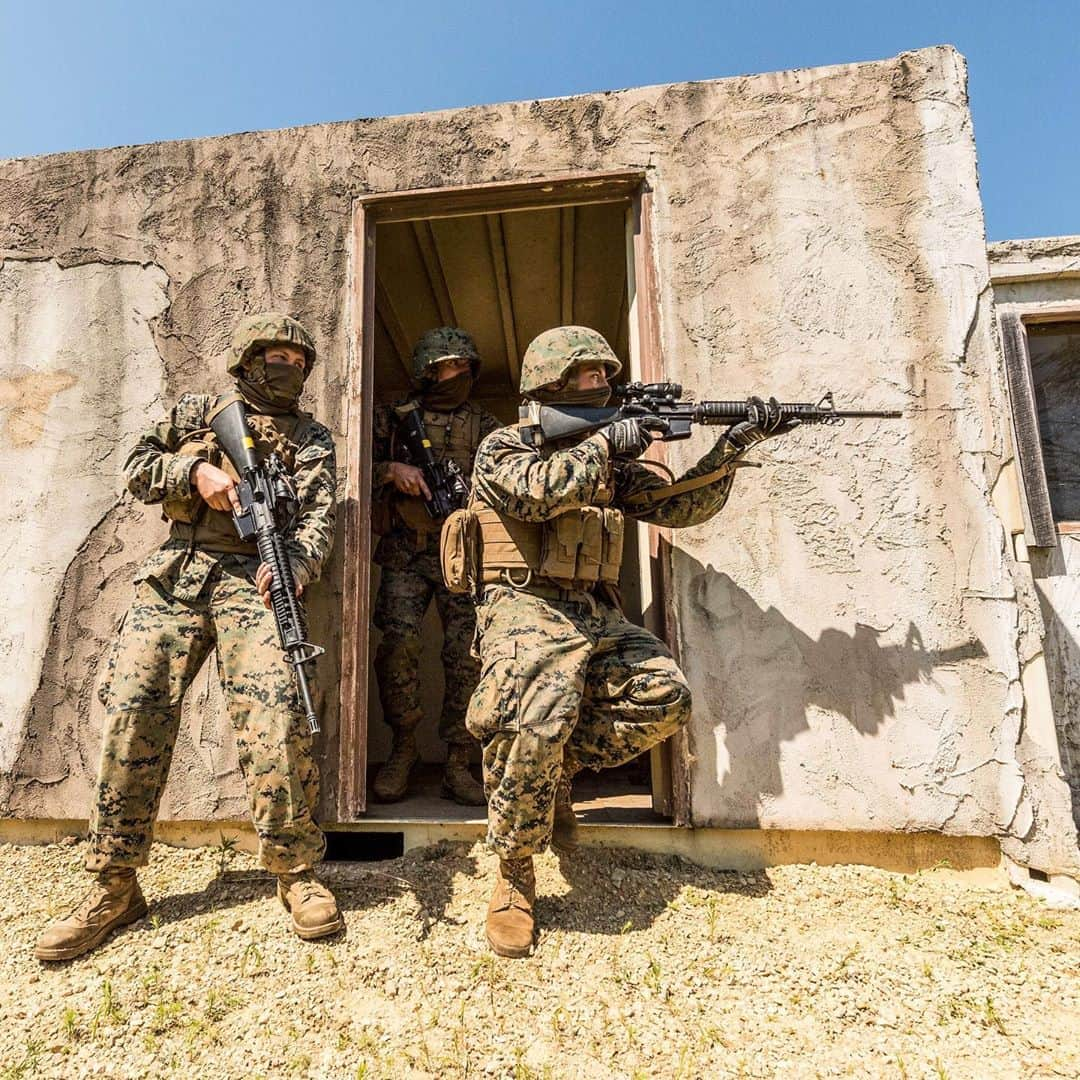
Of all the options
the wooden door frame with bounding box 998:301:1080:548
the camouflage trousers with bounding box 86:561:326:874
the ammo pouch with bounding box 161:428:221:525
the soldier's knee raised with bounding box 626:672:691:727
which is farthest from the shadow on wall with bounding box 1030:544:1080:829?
the ammo pouch with bounding box 161:428:221:525

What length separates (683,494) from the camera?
10.1ft

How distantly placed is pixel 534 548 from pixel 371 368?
1.31 metres

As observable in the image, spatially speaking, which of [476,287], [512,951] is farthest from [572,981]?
[476,287]

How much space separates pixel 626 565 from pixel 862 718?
3.35 metres

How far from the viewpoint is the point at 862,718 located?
10.0ft

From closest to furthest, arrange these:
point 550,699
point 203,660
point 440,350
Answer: point 550,699, point 203,660, point 440,350

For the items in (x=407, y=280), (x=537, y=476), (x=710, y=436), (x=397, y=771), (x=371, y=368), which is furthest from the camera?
(x=407, y=280)

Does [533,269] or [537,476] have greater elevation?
[533,269]

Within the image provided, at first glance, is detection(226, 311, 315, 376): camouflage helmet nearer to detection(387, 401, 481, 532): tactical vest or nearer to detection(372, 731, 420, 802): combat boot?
detection(387, 401, 481, 532): tactical vest

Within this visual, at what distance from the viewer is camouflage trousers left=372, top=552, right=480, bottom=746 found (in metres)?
4.02

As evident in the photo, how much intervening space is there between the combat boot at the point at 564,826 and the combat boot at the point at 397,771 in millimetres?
1072

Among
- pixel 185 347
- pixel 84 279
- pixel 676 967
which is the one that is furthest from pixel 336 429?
pixel 676 967

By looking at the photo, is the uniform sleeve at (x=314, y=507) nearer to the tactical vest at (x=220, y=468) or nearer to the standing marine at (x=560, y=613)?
the tactical vest at (x=220, y=468)

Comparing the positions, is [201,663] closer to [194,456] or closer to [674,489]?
[194,456]
